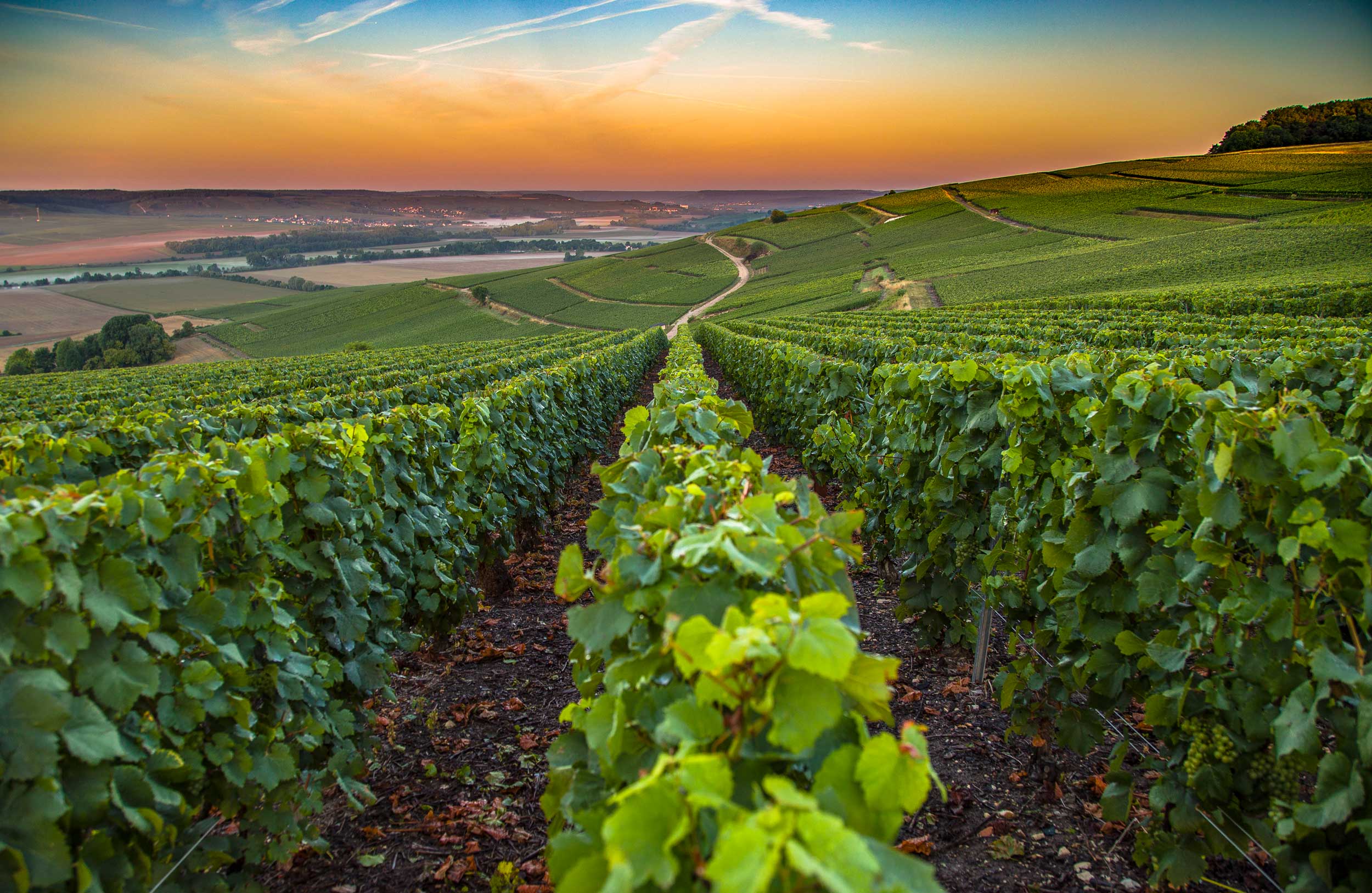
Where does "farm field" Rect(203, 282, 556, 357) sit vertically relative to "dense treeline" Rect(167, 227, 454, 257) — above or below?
below

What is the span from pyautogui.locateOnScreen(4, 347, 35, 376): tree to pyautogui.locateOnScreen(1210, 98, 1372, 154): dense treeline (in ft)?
543

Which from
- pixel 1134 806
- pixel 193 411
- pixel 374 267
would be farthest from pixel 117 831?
pixel 374 267

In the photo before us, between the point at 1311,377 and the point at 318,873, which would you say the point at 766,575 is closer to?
the point at 318,873

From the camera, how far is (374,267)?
14638 centimetres

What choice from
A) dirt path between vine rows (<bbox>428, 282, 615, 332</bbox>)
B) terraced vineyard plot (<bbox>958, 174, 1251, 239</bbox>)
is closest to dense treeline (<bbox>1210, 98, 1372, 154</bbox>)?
terraced vineyard plot (<bbox>958, 174, 1251, 239</bbox>)

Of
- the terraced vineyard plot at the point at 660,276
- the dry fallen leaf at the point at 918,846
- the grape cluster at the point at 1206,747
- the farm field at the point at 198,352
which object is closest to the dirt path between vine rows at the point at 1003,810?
the dry fallen leaf at the point at 918,846

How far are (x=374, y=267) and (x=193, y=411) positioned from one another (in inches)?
5980

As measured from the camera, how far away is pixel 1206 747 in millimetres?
2797

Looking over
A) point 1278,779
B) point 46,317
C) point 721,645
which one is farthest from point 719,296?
point 46,317

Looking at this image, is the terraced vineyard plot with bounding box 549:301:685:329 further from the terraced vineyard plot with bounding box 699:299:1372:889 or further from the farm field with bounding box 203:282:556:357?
the terraced vineyard plot with bounding box 699:299:1372:889

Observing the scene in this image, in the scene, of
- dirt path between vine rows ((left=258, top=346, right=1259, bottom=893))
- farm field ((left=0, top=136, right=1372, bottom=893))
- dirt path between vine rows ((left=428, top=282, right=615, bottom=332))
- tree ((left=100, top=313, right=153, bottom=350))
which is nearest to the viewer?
farm field ((left=0, top=136, right=1372, bottom=893))

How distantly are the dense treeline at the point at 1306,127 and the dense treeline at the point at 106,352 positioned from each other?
508 feet

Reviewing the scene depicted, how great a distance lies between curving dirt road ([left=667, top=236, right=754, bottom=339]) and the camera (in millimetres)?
65500

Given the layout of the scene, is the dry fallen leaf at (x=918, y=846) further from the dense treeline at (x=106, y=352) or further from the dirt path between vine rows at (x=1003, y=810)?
the dense treeline at (x=106, y=352)
